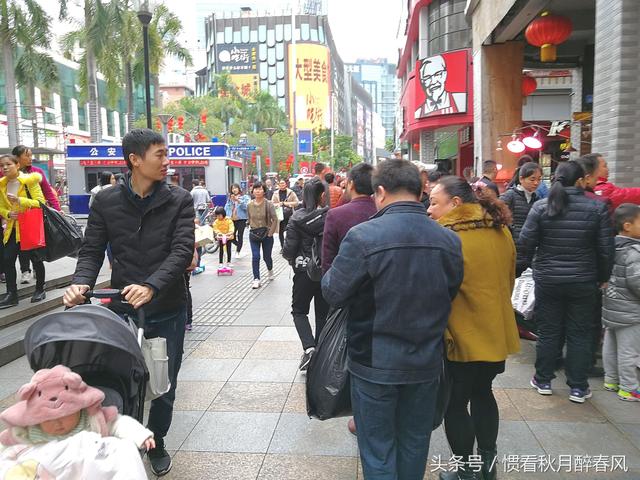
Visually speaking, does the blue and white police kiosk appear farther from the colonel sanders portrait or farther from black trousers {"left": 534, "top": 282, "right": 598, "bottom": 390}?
black trousers {"left": 534, "top": 282, "right": 598, "bottom": 390}

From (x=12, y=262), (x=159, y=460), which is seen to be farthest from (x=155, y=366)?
(x=12, y=262)

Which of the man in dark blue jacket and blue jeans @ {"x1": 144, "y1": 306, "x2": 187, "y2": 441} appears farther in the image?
blue jeans @ {"x1": 144, "y1": 306, "x2": 187, "y2": 441}

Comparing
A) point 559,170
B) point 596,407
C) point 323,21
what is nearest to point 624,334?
point 596,407

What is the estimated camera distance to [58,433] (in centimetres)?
224

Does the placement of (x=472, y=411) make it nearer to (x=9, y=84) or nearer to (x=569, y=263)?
(x=569, y=263)

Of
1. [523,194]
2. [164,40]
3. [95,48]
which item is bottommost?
[523,194]

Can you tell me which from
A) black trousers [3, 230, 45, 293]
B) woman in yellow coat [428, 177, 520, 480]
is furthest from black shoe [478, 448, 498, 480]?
black trousers [3, 230, 45, 293]

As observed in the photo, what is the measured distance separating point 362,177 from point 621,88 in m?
3.08

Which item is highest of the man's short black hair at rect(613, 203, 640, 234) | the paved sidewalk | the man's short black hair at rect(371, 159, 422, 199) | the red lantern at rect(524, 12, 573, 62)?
the red lantern at rect(524, 12, 573, 62)

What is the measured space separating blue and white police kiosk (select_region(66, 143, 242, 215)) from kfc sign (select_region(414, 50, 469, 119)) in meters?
8.15

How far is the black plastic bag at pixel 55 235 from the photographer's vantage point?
6.71m

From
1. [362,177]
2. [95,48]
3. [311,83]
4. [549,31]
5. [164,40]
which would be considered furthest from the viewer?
[311,83]

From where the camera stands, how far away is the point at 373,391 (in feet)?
8.28

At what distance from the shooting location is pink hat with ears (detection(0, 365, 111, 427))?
2.14 m
